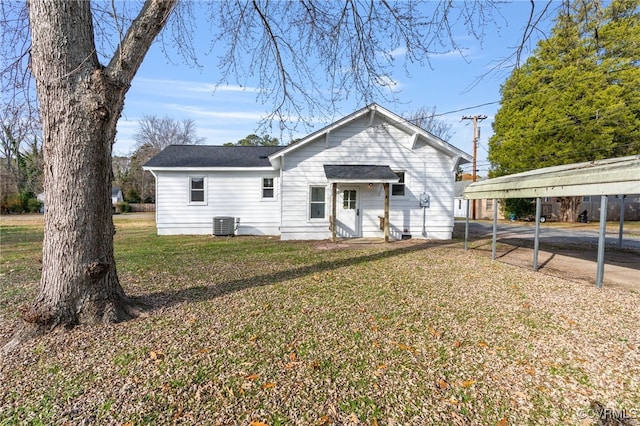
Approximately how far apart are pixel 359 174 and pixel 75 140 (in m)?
8.87

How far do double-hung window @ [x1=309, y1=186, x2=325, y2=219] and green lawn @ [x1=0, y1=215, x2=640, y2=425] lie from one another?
20.3 ft

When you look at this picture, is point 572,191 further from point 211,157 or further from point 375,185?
point 211,157

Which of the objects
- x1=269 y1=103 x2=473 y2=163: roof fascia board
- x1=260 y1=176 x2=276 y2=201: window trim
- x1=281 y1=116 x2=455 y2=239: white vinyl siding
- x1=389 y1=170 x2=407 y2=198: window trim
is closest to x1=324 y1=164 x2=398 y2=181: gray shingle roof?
x1=281 y1=116 x2=455 y2=239: white vinyl siding

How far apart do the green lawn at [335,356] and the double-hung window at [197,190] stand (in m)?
7.86

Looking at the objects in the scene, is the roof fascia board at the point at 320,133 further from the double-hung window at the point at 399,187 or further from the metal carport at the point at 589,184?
the metal carport at the point at 589,184

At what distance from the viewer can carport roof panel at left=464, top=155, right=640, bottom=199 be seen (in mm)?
5246

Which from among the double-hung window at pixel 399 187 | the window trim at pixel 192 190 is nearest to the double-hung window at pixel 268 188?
the window trim at pixel 192 190

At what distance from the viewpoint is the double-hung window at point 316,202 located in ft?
41.1

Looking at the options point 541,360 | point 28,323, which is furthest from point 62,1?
point 541,360

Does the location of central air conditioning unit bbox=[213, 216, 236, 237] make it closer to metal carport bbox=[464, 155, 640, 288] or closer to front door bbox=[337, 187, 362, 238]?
front door bbox=[337, 187, 362, 238]

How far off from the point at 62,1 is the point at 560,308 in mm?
7911

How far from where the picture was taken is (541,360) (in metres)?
3.40

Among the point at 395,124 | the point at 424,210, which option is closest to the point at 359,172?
the point at 395,124

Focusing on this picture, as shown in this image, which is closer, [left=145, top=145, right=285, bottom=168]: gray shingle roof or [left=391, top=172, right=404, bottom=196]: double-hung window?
[left=391, top=172, right=404, bottom=196]: double-hung window
